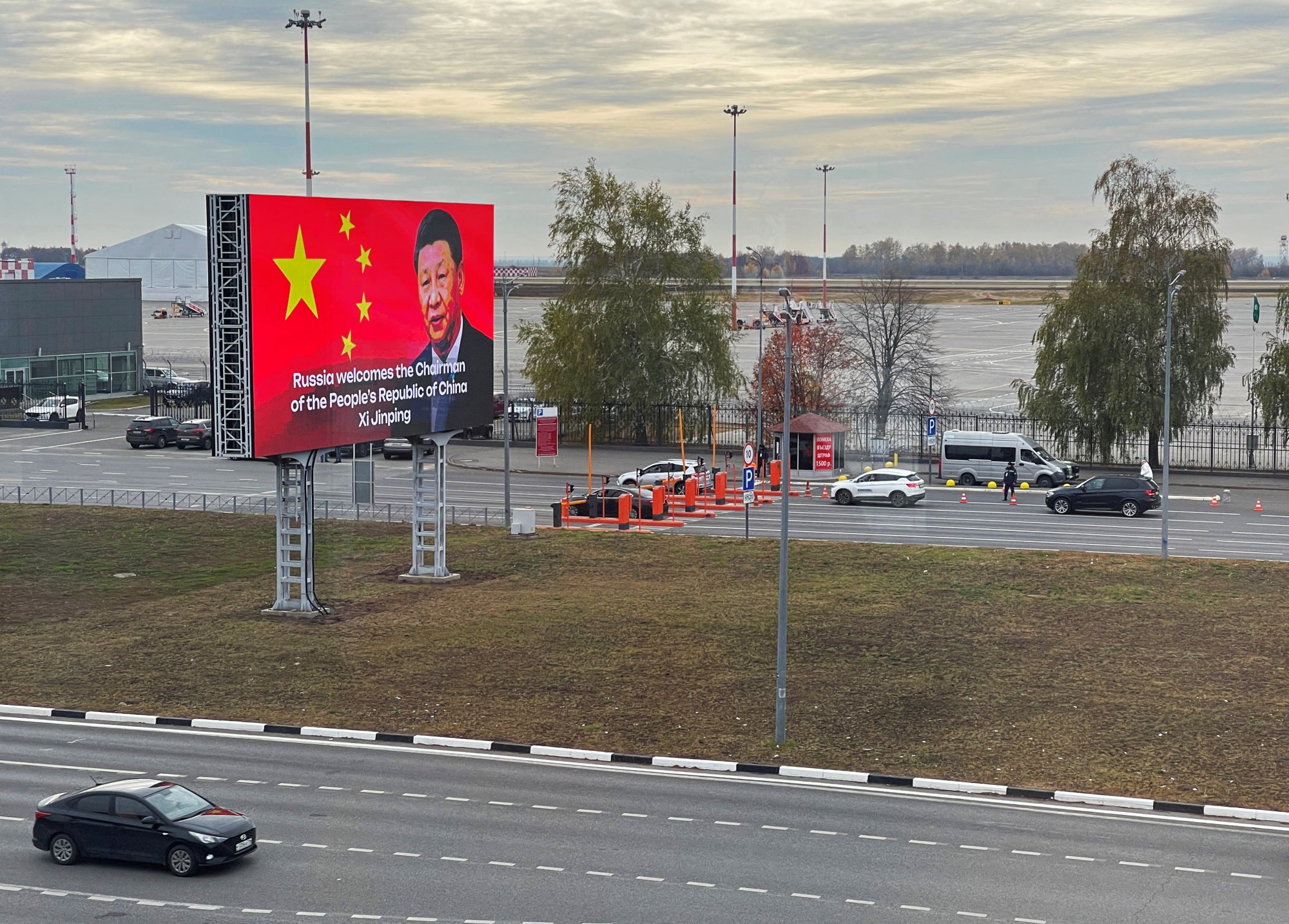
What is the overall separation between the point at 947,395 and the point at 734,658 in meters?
40.7

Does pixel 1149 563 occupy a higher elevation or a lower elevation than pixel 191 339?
lower

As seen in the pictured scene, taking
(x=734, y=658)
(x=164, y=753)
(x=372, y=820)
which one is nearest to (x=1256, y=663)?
(x=734, y=658)

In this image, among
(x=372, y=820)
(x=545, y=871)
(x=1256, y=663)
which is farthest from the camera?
(x=1256, y=663)

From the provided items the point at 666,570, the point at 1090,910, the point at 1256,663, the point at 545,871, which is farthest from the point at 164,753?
the point at 1256,663

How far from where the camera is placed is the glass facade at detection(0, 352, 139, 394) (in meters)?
85.9

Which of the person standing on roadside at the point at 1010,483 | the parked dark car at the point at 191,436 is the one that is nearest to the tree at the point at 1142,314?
the person standing on roadside at the point at 1010,483

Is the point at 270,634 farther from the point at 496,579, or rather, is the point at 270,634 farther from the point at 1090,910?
the point at 1090,910

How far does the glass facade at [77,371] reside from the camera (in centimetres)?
8594

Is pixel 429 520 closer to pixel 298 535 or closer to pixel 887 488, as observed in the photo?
pixel 298 535

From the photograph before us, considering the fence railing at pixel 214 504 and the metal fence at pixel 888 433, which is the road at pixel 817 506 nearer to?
the fence railing at pixel 214 504

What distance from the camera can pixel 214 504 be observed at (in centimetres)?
5206

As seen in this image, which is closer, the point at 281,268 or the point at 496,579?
the point at 281,268

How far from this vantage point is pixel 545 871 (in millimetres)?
17953

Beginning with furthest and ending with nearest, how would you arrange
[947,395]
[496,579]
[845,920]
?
[947,395], [496,579], [845,920]
